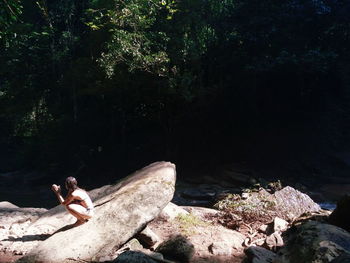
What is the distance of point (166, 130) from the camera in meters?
18.9

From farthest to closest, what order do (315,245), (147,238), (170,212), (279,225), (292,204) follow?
(292,204) → (170,212) → (279,225) → (147,238) → (315,245)

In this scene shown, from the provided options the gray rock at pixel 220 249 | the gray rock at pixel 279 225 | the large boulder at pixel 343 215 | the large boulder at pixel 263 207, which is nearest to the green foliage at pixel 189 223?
the large boulder at pixel 263 207

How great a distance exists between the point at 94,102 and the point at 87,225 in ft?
55.4

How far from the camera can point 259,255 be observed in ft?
17.0

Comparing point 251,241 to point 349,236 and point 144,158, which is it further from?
point 144,158

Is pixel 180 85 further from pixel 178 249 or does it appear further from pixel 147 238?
pixel 178 249

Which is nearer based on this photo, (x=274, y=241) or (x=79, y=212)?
(x=79, y=212)

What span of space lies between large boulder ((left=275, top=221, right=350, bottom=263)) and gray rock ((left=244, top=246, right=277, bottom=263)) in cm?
35

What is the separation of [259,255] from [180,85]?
1142 cm

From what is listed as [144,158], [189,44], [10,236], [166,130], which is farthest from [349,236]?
[144,158]

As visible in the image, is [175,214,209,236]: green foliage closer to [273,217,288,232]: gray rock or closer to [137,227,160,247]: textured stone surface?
[137,227,160,247]: textured stone surface

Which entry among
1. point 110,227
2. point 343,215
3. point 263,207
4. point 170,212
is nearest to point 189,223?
point 170,212

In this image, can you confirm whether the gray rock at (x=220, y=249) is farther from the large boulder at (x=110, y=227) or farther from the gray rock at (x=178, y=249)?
the large boulder at (x=110, y=227)

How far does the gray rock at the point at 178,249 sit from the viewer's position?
5570 mm
